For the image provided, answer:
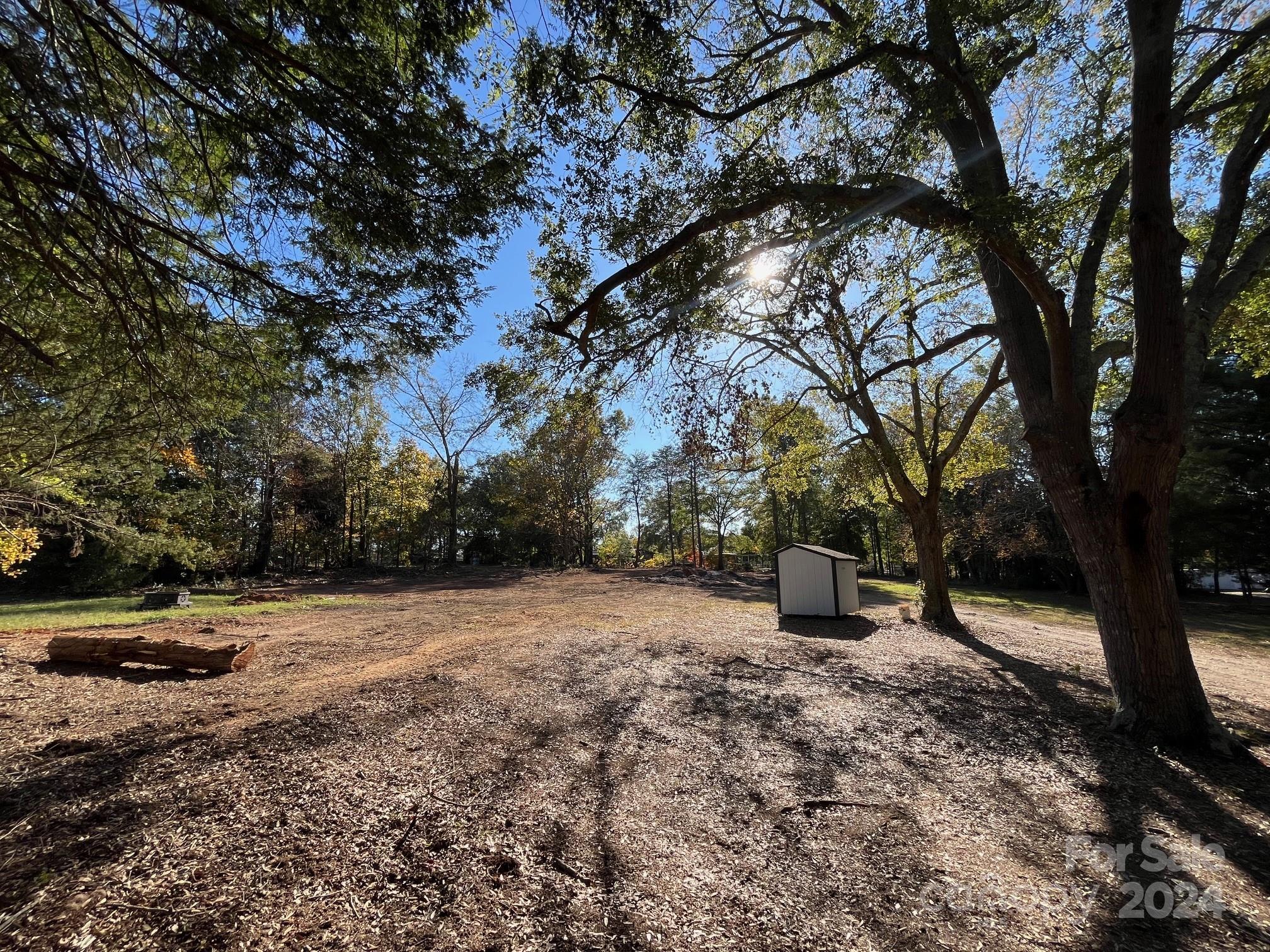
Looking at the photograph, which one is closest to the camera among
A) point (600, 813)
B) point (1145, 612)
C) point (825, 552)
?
point (600, 813)

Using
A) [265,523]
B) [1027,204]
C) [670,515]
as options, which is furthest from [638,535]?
[1027,204]

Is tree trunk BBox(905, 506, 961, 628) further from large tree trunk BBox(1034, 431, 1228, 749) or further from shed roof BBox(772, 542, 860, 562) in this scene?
large tree trunk BBox(1034, 431, 1228, 749)

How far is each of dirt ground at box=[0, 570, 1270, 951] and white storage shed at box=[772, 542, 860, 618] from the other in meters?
5.00

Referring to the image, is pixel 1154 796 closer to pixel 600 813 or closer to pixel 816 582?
pixel 600 813

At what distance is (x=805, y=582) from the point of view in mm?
11445

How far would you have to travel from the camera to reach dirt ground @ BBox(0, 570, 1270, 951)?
2.15 metres

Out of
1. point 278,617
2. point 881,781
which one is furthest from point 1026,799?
point 278,617

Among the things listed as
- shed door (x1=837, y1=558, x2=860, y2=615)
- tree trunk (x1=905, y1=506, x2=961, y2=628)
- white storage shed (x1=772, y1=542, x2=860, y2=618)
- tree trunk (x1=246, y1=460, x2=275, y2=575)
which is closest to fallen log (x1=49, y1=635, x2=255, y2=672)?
white storage shed (x1=772, y1=542, x2=860, y2=618)

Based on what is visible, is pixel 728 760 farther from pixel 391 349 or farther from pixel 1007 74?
pixel 1007 74

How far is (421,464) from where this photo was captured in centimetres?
2867

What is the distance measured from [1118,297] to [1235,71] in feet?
9.96

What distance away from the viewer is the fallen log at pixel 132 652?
561cm

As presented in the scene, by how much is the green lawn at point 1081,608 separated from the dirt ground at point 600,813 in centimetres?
983

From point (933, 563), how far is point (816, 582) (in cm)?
247
